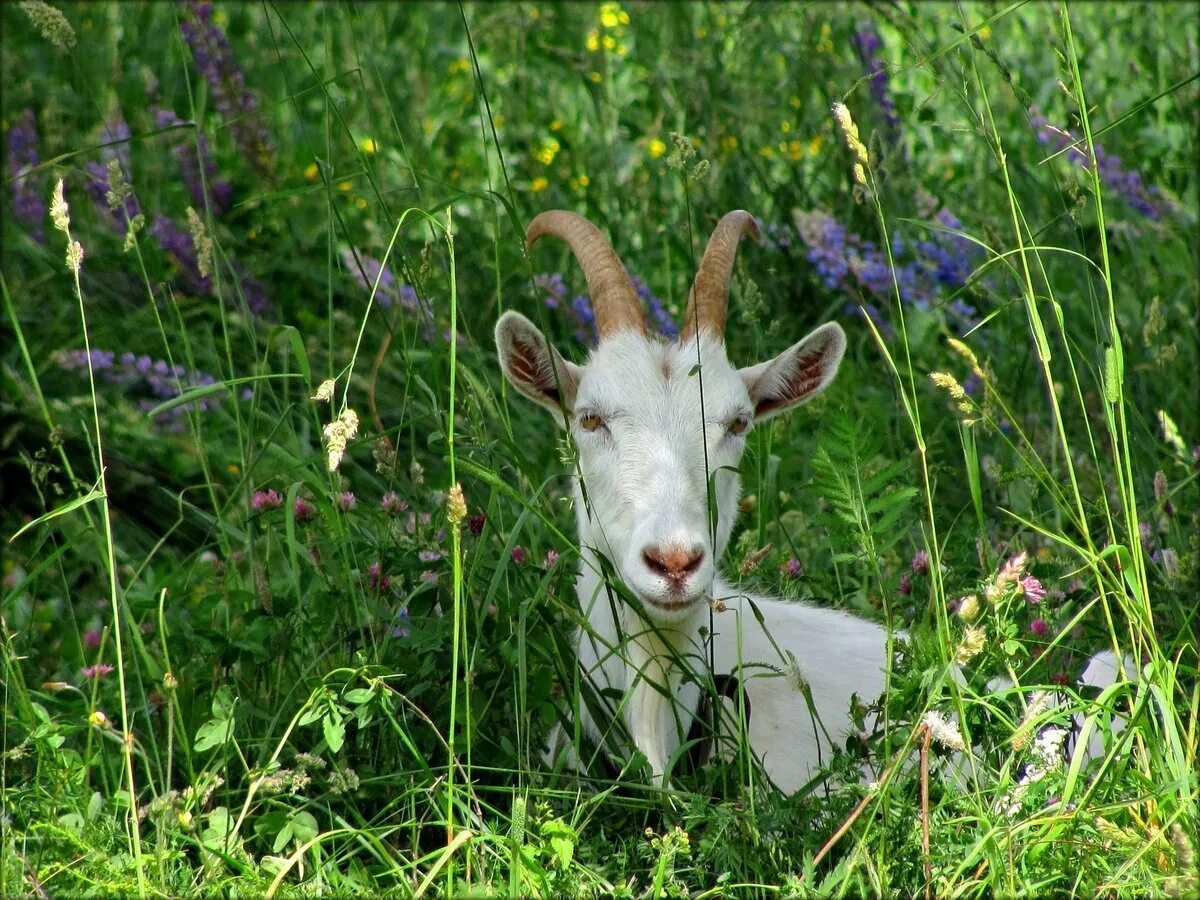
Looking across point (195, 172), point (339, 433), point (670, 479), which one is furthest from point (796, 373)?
point (195, 172)

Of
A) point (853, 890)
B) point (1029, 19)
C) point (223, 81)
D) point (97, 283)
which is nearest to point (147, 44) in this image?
point (223, 81)

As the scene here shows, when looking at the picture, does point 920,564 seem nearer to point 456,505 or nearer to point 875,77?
point 456,505

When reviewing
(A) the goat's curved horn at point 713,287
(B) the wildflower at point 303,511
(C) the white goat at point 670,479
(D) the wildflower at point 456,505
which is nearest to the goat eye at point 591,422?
(C) the white goat at point 670,479

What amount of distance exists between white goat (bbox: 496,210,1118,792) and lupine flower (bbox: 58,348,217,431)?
5.43ft

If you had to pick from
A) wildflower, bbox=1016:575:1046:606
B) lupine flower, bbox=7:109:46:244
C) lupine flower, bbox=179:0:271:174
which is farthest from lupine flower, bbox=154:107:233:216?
wildflower, bbox=1016:575:1046:606

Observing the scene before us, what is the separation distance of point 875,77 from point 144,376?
11.2 feet

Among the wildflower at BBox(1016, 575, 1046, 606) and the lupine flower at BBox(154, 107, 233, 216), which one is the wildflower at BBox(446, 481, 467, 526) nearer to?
the wildflower at BBox(1016, 575, 1046, 606)

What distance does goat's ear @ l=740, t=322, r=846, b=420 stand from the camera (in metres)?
3.95

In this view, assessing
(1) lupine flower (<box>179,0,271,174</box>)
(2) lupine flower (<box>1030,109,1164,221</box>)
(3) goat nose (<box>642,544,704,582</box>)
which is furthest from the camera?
(1) lupine flower (<box>179,0,271,174</box>)

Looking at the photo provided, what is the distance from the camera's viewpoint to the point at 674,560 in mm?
3287

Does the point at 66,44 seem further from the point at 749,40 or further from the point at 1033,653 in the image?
the point at 749,40

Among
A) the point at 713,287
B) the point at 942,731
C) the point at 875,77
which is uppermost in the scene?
the point at 875,77

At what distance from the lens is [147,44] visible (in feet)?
25.0

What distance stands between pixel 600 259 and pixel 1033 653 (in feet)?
4.95
